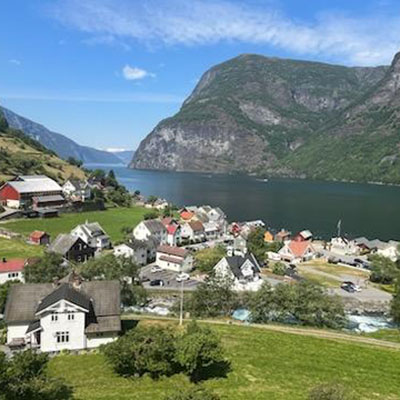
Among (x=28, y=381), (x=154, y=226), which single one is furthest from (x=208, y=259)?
(x=28, y=381)

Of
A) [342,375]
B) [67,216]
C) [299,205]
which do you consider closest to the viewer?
[342,375]

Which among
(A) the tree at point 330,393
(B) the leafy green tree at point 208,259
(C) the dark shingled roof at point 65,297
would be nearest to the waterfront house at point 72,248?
(B) the leafy green tree at point 208,259

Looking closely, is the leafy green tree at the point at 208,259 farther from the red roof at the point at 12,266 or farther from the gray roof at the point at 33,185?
the gray roof at the point at 33,185

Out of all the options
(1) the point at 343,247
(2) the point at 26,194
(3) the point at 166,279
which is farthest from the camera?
(2) the point at 26,194

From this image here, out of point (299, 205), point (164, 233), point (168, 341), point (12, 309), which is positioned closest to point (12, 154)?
point (164, 233)

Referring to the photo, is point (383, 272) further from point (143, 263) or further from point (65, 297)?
point (65, 297)

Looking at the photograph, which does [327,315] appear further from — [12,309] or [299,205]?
[299,205]
